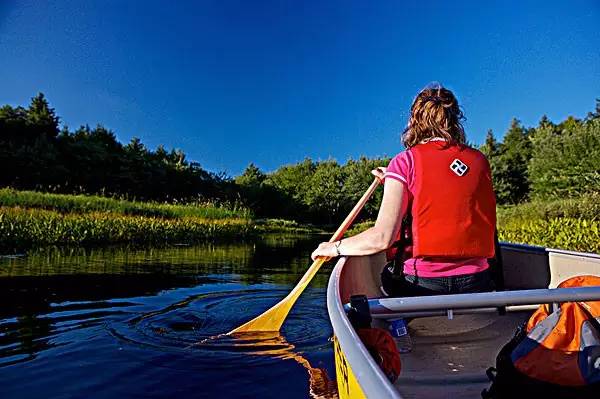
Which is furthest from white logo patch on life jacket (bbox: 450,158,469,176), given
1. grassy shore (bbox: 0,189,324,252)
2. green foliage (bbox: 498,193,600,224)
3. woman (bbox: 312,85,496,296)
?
grassy shore (bbox: 0,189,324,252)

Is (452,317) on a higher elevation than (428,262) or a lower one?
lower

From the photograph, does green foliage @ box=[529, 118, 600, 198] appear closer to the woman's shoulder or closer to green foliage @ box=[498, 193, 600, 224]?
green foliage @ box=[498, 193, 600, 224]

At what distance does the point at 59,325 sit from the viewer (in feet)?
13.0

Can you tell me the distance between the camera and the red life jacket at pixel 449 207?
2.24 meters

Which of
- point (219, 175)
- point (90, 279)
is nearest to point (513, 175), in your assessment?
point (219, 175)

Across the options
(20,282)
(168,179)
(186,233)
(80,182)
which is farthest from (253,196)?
(20,282)

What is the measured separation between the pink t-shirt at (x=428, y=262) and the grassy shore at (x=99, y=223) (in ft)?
32.0

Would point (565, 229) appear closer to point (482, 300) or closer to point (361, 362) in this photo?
point (482, 300)

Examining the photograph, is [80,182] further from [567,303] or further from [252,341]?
[567,303]

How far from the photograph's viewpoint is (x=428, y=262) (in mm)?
2334

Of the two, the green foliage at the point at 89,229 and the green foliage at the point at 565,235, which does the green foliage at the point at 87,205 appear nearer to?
the green foliage at the point at 89,229

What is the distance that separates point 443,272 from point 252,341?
183 centimetres

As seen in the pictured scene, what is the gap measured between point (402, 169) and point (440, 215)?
0.27 meters

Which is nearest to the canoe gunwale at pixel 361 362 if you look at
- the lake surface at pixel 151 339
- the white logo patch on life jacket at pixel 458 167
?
the white logo patch on life jacket at pixel 458 167
